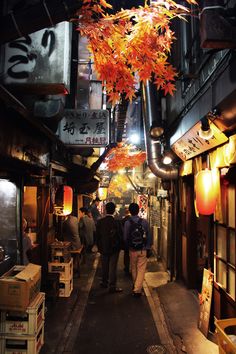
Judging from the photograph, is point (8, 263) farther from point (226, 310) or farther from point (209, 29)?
point (209, 29)

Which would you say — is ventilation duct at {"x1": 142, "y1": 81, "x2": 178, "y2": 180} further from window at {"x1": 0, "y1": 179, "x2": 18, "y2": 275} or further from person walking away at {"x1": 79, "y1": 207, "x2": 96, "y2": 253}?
window at {"x1": 0, "y1": 179, "x2": 18, "y2": 275}

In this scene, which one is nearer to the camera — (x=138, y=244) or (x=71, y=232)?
(x=138, y=244)

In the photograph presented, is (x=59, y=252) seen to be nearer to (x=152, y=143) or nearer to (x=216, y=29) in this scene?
(x=152, y=143)

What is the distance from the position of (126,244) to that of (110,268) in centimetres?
143

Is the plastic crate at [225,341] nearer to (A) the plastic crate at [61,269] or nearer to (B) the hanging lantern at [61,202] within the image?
(A) the plastic crate at [61,269]

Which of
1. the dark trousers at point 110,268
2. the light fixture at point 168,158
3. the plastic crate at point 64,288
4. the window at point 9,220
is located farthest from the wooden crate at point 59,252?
the light fixture at point 168,158

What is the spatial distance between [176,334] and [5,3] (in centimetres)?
979

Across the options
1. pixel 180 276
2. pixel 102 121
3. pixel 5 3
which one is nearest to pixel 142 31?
pixel 5 3

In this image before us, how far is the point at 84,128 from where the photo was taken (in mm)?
12484

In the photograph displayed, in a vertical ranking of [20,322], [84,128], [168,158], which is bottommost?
[20,322]

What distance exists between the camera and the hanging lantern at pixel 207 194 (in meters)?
7.51

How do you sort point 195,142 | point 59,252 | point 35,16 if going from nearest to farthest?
point 35,16 → point 195,142 → point 59,252

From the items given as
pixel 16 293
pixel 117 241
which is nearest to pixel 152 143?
pixel 117 241

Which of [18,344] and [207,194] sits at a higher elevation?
[207,194]
